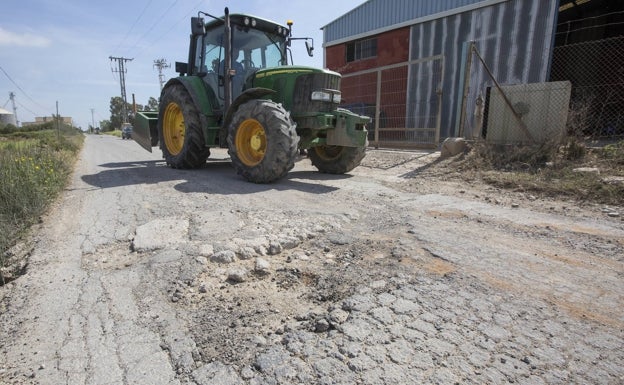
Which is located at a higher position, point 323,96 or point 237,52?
point 237,52

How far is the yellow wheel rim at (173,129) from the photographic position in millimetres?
7535

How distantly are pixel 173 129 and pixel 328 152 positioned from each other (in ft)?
11.7

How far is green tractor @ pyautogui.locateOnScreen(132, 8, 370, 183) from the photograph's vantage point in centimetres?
522

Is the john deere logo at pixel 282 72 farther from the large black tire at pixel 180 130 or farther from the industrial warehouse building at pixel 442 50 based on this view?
the industrial warehouse building at pixel 442 50

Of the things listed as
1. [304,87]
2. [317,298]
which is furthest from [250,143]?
[317,298]

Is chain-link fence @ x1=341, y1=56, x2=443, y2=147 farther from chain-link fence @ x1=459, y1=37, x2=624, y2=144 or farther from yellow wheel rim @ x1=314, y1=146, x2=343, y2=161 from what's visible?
yellow wheel rim @ x1=314, y1=146, x2=343, y2=161

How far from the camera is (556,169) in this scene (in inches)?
209

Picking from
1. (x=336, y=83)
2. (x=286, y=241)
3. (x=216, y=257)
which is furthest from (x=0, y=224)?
(x=336, y=83)

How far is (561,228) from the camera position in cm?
320

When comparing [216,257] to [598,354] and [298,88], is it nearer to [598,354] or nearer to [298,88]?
[598,354]

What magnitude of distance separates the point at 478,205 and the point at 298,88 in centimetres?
332

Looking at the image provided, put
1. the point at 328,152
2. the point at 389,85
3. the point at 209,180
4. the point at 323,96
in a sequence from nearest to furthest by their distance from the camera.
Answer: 1. the point at 323,96
2. the point at 209,180
3. the point at 328,152
4. the point at 389,85

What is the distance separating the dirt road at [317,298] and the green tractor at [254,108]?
1.71 metres

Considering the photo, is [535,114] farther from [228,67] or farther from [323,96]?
[228,67]
